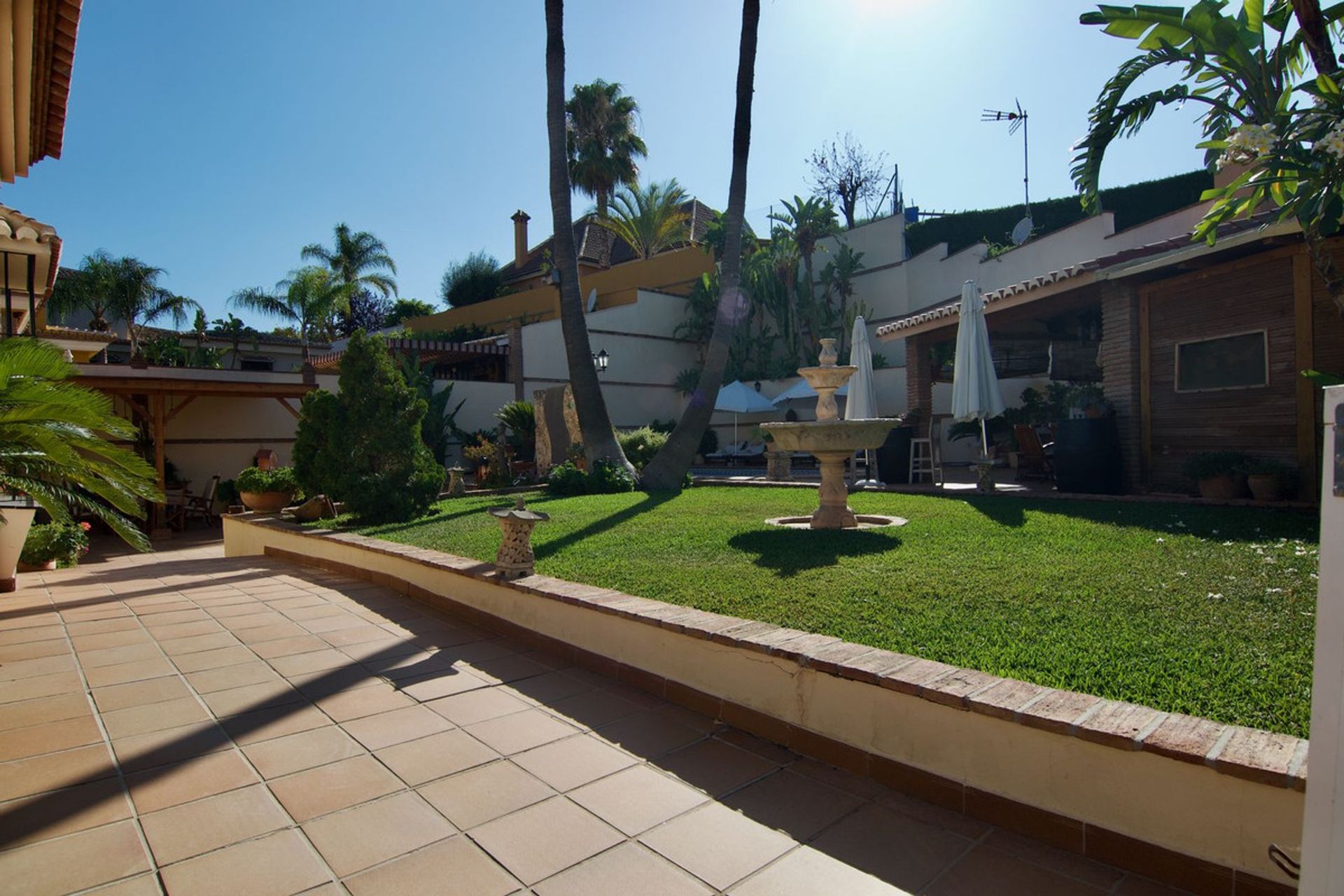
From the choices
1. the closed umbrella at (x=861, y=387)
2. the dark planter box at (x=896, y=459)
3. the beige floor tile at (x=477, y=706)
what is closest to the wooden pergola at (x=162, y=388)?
the closed umbrella at (x=861, y=387)

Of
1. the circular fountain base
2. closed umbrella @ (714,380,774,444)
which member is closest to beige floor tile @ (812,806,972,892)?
the circular fountain base

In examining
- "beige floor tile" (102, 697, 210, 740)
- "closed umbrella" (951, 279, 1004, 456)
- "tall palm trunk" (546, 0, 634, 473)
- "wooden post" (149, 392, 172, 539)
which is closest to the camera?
"beige floor tile" (102, 697, 210, 740)

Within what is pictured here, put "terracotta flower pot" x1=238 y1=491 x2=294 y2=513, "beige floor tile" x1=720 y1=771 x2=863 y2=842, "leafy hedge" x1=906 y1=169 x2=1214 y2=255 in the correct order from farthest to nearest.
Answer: "leafy hedge" x1=906 y1=169 x2=1214 y2=255 < "terracotta flower pot" x1=238 y1=491 x2=294 y2=513 < "beige floor tile" x1=720 y1=771 x2=863 y2=842

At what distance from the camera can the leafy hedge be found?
18.8 meters

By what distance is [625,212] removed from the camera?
Answer: 29.4m

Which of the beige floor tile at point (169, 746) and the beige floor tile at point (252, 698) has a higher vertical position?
the beige floor tile at point (169, 746)

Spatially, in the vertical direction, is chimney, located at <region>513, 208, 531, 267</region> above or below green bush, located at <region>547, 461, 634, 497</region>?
above

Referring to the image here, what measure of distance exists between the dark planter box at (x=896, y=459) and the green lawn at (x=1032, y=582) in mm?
3417

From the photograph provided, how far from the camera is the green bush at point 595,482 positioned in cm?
1134

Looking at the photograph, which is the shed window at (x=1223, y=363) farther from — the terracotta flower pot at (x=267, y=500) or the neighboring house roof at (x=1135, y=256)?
the terracotta flower pot at (x=267, y=500)

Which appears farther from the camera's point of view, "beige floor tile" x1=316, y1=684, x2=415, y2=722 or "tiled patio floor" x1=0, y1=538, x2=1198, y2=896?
"beige floor tile" x1=316, y1=684, x2=415, y2=722

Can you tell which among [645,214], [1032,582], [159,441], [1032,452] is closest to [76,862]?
[1032,582]

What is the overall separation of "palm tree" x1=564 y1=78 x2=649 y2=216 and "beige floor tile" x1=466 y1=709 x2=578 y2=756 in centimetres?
2828

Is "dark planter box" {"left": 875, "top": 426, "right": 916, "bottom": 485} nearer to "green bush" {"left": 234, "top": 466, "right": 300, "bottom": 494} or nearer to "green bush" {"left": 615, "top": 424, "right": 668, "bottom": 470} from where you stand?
"green bush" {"left": 615, "top": 424, "right": 668, "bottom": 470}
